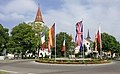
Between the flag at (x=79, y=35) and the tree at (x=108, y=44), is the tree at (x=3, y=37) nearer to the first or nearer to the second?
the tree at (x=108, y=44)

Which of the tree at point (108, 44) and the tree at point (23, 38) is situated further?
the tree at point (108, 44)

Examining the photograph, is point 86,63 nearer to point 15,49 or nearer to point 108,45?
point 15,49

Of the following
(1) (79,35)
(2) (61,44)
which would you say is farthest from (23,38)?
(1) (79,35)

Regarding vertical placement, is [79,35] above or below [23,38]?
below

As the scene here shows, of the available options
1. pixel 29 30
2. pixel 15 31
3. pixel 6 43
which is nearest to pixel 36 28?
pixel 29 30

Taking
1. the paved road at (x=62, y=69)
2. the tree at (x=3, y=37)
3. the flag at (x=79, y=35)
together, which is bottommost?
the paved road at (x=62, y=69)

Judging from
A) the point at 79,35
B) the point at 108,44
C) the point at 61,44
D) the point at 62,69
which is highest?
the point at 61,44

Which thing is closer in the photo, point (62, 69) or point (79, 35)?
point (62, 69)

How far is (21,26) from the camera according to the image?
7925 cm

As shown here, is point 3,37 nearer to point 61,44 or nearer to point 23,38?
point 23,38

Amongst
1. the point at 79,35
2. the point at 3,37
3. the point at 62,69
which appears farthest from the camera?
the point at 3,37

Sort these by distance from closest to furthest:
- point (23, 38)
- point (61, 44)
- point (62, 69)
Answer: point (62, 69), point (23, 38), point (61, 44)

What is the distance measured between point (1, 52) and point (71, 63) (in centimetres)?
5294

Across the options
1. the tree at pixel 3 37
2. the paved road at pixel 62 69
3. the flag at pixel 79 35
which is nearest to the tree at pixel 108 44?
the tree at pixel 3 37
